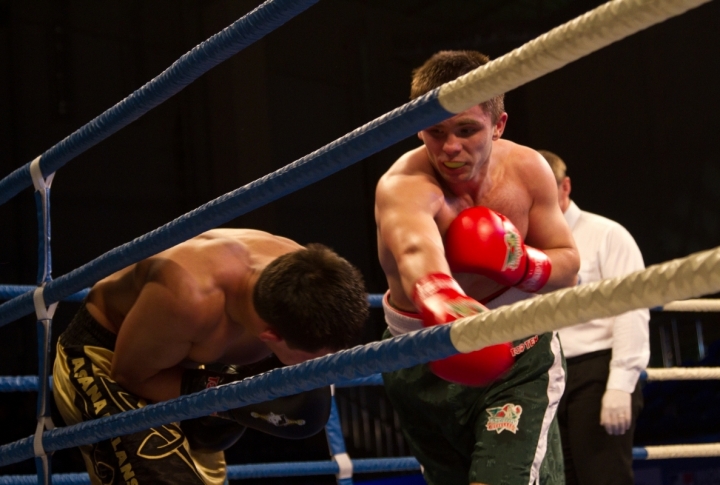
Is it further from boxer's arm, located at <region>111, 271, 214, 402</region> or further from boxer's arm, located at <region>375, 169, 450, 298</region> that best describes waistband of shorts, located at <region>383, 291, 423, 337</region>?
boxer's arm, located at <region>111, 271, 214, 402</region>

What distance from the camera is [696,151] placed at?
5.92 metres

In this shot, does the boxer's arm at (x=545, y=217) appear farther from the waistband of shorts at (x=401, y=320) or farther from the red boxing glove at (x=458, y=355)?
the red boxing glove at (x=458, y=355)

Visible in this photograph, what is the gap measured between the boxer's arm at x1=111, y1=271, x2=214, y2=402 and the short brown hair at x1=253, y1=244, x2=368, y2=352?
109 millimetres

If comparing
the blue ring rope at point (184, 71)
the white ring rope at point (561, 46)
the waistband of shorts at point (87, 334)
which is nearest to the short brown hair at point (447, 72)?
the blue ring rope at point (184, 71)

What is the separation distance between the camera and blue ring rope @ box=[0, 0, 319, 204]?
3.93ft

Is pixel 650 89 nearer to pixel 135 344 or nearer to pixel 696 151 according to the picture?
pixel 696 151

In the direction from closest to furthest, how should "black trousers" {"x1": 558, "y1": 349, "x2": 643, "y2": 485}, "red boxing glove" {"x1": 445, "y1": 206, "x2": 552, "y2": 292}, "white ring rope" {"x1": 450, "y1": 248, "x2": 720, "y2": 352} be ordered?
1. "white ring rope" {"x1": 450, "y1": 248, "x2": 720, "y2": 352}
2. "red boxing glove" {"x1": 445, "y1": 206, "x2": 552, "y2": 292}
3. "black trousers" {"x1": 558, "y1": 349, "x2": 643, "y2": 485}

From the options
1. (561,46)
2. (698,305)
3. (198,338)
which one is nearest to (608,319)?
(698,305)

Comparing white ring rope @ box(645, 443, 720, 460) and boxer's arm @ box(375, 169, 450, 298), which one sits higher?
boxer's arm @ box(375, 169, 450, 298)

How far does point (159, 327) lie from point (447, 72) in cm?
64

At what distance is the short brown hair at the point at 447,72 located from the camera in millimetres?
1432

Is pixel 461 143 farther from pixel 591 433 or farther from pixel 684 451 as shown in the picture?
pixel 684 451

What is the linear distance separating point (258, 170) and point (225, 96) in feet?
1.76

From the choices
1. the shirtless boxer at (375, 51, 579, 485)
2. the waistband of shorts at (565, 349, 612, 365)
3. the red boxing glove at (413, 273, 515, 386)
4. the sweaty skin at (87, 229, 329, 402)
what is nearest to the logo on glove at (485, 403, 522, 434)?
the shirtless boxer at (375, 51, 579, 485)
